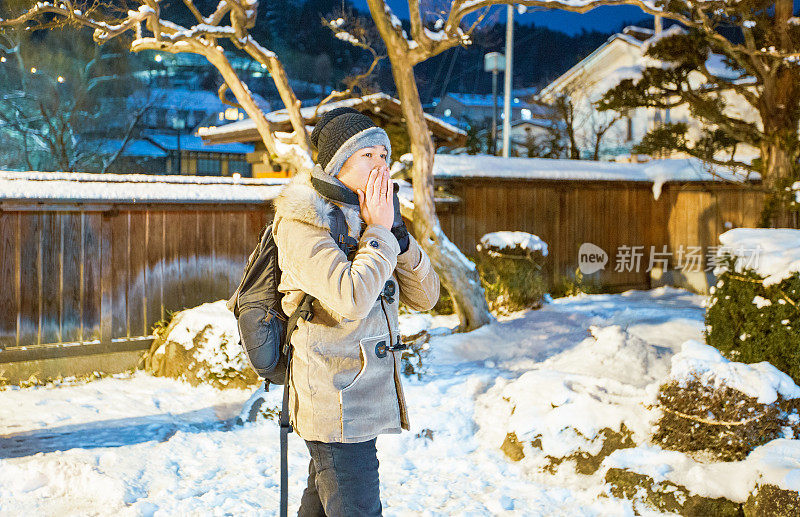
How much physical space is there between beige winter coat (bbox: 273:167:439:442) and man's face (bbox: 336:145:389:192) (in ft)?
0.38

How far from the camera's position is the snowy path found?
4.09 meters

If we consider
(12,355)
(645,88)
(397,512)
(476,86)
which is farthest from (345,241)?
(476,86)

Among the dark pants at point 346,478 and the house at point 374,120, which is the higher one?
the house at point 374,120

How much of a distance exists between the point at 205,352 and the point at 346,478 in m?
4.86

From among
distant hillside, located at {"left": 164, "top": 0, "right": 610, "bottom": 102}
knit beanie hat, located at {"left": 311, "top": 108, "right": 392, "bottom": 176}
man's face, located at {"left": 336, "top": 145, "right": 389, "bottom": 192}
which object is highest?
distant hillside, located at {"left": 164, "top": 0, "right": 610, "bottom": 102}

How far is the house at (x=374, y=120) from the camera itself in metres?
13.4

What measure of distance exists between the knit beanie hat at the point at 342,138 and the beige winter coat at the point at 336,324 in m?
0.13

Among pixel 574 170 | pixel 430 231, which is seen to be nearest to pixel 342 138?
pixel 430 231

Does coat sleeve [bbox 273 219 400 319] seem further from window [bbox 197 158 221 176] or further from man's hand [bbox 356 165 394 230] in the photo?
window [bbox 197 158 221 176]

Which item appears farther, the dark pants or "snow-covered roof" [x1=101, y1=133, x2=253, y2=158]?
"snow-covered roof" [x1=101, y1=133, x2=253, y2=158]

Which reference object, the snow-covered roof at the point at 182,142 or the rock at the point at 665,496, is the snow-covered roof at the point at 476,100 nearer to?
the snow-covered roof at the point at 182,142

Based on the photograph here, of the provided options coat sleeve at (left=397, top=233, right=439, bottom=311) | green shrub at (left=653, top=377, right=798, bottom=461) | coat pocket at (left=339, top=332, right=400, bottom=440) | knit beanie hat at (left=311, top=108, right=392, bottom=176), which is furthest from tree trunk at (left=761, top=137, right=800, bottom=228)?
coat pocket at (left=339, top=332, right=400, bottom=440)

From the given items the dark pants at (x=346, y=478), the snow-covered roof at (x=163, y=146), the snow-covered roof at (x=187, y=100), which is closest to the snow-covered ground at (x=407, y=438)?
the dark pants at (x=346, y=478)

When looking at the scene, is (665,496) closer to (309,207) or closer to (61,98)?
(309,207)
